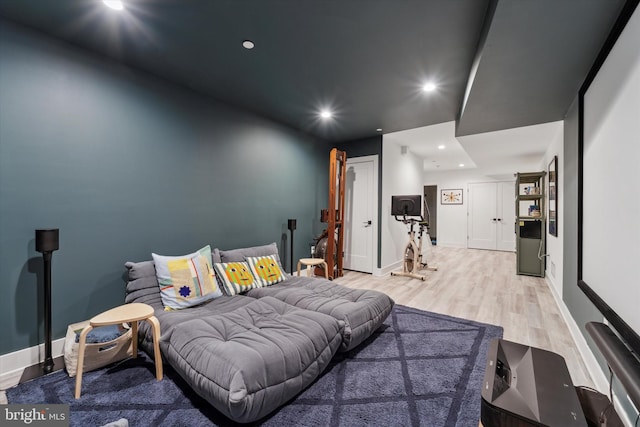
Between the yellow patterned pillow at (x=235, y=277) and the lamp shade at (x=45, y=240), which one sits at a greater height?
the lamp shade at (x=45, y=240)

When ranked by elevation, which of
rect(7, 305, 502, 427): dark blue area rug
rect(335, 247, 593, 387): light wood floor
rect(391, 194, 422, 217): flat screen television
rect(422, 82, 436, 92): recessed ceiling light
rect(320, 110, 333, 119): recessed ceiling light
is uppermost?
rect(320, 110, 333, 119): recessed ceiling light

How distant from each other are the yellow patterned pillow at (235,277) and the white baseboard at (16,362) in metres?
1.35

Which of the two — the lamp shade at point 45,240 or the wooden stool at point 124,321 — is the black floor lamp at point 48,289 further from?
the wooden stool at point 124,321

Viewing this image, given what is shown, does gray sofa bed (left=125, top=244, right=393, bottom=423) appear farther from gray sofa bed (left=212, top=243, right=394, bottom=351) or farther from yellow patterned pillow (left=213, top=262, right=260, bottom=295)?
yellow patterned pillow (left=213, top=262, right=260, bottom=295)

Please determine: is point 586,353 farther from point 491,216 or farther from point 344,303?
point 491,216

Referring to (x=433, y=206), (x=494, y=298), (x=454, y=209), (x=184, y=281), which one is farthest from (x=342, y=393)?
(x=433, y=206)

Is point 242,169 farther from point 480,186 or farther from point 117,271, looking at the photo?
point 480,186

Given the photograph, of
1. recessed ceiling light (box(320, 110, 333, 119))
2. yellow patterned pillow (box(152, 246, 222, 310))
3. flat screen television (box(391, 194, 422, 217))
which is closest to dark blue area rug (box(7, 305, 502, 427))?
yellow patterned pillow (box(152, 246, 222, 310))

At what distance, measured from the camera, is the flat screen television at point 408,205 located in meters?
4.66

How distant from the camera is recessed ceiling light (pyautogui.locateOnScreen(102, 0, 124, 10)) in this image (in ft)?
5.85

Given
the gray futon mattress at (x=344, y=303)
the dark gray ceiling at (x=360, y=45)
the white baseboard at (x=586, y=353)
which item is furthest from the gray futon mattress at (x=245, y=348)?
the dark gray ceiling at (x=360, y=45)

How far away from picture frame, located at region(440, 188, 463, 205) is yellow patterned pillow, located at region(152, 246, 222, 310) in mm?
8063

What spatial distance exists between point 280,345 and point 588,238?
91.9 inches

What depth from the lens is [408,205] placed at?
4.71 metres
